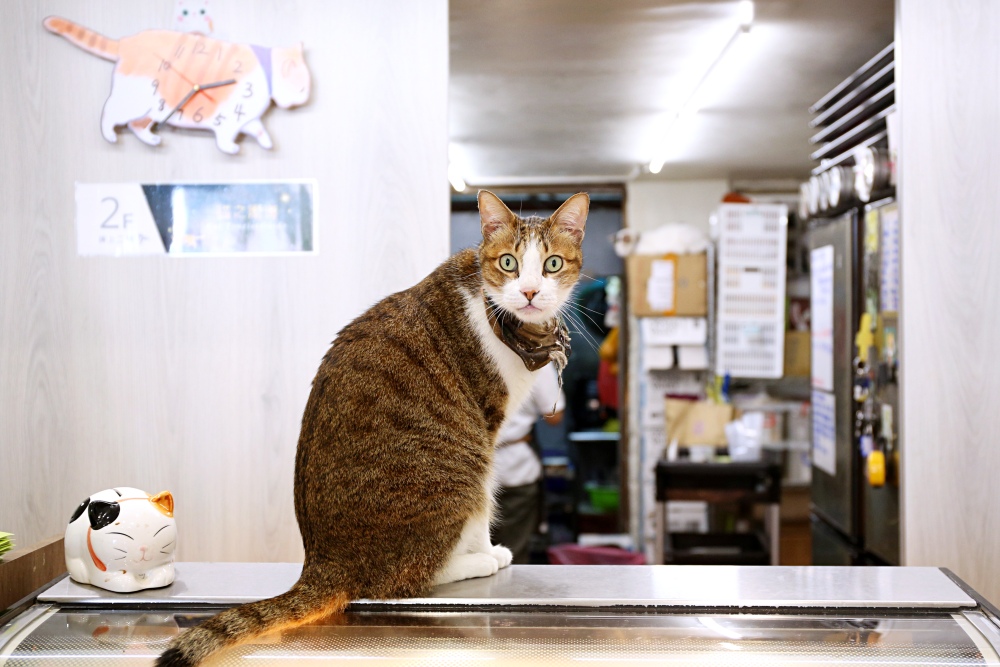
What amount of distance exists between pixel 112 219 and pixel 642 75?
2.45 metres

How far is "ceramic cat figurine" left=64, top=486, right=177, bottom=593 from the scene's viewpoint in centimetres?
121

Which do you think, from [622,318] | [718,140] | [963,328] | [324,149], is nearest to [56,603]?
[324,149]

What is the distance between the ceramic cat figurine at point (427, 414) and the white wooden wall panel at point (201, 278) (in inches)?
42.2

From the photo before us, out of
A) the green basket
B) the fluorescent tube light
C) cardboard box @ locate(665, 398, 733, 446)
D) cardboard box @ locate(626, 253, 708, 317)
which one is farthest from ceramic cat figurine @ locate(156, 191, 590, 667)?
the green basket

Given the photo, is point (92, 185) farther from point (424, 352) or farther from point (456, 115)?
point (456, 115)

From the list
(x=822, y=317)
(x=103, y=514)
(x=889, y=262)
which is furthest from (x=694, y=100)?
(x=103, y=514)

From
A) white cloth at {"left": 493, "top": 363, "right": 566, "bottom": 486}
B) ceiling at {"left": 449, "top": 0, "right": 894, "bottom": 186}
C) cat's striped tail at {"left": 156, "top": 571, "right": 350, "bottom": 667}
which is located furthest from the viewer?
white cloth at {"left": 493, "top": 363, "right": 566, "bottom": 486}

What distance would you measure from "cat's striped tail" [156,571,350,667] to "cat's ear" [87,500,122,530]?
0.25 m

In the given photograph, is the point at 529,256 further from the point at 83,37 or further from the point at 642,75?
the point at 642,75

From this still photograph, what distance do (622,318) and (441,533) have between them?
579cm

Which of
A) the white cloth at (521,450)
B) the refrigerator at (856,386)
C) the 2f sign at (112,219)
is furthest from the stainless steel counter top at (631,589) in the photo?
the white cloth at (521,450)

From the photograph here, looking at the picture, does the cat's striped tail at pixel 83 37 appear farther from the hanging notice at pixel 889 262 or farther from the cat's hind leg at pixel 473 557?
the hanging notice at pixel 889 262

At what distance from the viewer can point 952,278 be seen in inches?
94.7

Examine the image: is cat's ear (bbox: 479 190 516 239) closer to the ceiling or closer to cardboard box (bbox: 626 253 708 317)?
the ceiling
